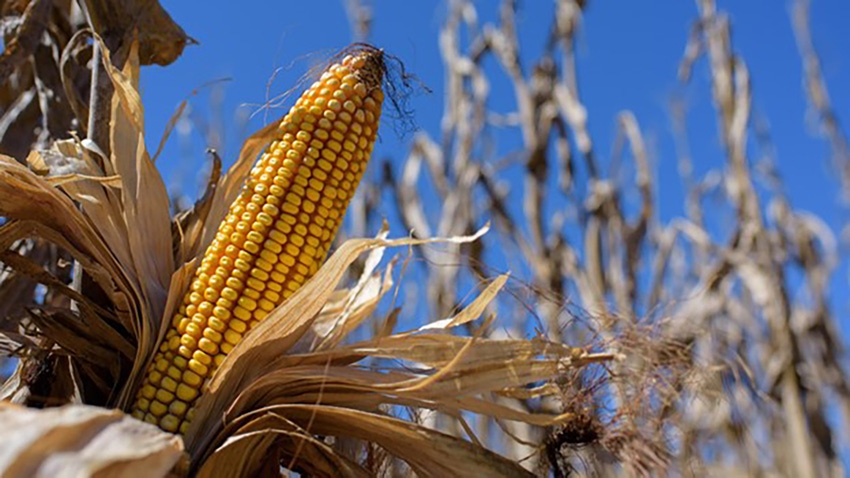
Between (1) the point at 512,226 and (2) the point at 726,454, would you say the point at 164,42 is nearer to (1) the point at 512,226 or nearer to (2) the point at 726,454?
(1) the point at 512,226

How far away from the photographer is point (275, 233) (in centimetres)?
105

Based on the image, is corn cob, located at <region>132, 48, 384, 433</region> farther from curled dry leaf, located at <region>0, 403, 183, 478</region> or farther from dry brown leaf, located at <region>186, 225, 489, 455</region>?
curled dry leaf, located at <region>0, 403, 183, 478</region>

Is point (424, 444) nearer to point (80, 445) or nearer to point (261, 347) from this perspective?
point (261, 347)

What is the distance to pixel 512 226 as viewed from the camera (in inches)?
130

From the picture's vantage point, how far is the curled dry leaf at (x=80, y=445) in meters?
0.57

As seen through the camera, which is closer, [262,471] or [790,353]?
[262,471]

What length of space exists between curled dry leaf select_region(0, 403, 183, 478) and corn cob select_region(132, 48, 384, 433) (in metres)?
0.28

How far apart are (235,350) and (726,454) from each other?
607 centimetres

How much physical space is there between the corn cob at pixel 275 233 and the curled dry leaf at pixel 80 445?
0.28 m

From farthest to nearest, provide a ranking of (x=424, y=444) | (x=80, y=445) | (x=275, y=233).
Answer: (x=275, y=233)
(x=424, y=444)
(x=80, y=445)

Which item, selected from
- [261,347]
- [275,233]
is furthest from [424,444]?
[275,233]

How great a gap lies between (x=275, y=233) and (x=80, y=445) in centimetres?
47

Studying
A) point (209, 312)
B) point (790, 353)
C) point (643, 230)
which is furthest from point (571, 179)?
point (209, 312)

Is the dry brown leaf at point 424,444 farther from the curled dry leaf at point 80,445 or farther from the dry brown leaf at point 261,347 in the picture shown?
the curled dry leaf at point 80,445
